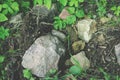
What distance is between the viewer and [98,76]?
320 cm

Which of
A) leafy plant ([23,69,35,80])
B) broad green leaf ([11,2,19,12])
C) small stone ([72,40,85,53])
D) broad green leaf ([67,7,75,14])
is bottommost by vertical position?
leafy plant ([23,69,35,80])

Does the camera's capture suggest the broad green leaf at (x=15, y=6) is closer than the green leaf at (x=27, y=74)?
No

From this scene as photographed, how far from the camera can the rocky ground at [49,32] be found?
329 cm

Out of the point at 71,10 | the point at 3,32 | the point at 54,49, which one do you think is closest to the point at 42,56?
the point at 54,49

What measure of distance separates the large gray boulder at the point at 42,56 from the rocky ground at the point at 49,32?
12 centimetres

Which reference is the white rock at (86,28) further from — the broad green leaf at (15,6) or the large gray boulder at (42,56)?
the broad green leaf at (15,6)

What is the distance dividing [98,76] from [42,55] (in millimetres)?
625

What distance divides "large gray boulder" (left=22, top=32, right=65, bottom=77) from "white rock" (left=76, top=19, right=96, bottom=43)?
0.96 feet

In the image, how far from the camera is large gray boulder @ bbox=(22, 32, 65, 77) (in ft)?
10.5

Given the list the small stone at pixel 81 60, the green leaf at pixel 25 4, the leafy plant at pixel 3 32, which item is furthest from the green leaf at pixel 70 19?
the leafy plant at pixel 3 32

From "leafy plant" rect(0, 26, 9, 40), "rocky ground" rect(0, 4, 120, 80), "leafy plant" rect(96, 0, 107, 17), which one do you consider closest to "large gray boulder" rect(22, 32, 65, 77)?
"rocky ground" rect(0, 4, 120, 80)

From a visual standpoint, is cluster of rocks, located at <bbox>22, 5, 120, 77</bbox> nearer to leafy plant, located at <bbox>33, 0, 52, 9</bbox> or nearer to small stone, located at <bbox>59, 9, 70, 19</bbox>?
small stone, located at <bbox>59, 9, 70, 19</bbox>

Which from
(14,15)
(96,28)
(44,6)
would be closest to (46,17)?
(44,6)

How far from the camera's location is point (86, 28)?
345 centimetres
